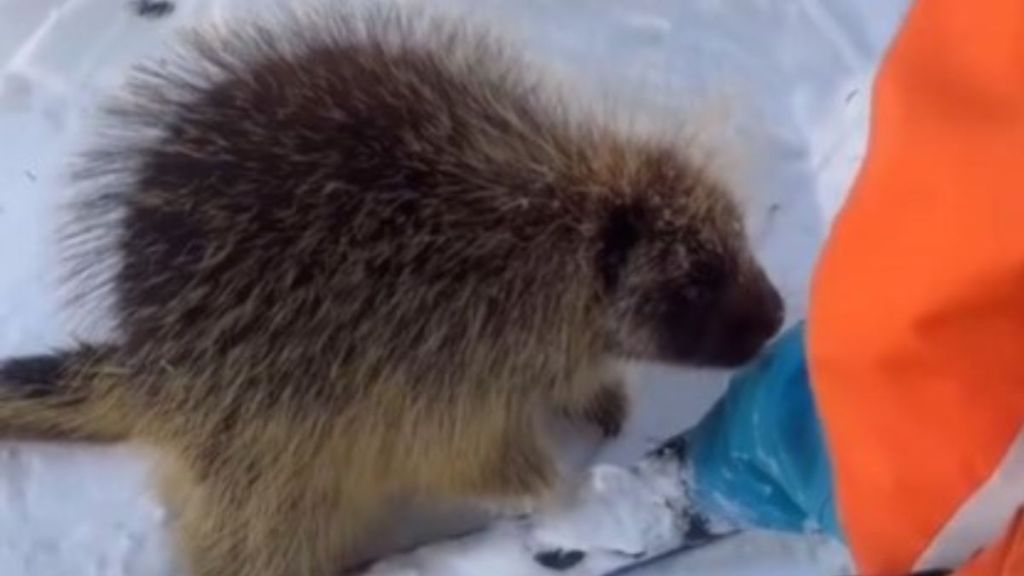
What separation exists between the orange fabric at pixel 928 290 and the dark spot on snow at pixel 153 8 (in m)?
0.93

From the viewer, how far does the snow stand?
1400mm

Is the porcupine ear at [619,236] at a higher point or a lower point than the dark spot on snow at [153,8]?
lower

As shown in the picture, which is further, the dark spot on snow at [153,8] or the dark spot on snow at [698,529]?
the dark spot on snow at [153,8]

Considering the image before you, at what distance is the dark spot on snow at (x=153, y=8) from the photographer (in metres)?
1.74

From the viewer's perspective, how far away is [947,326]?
2.95 ft

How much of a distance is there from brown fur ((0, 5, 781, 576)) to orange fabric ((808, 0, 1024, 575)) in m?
0.30

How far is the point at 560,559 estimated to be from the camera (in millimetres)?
1374

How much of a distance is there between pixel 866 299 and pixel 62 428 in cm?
74

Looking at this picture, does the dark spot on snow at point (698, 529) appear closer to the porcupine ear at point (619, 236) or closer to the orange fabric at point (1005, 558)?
the porcupine ear at point (619, 236)

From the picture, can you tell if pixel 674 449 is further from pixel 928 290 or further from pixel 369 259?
pixel 928 290

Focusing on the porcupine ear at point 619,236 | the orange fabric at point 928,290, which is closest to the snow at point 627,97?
the porcupine ear at point 619,236

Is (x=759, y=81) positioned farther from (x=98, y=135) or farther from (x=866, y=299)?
(x=866, y=299)

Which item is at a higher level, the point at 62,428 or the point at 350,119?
the point at 350,119

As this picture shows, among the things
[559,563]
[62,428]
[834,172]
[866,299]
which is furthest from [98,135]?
[866,299]
